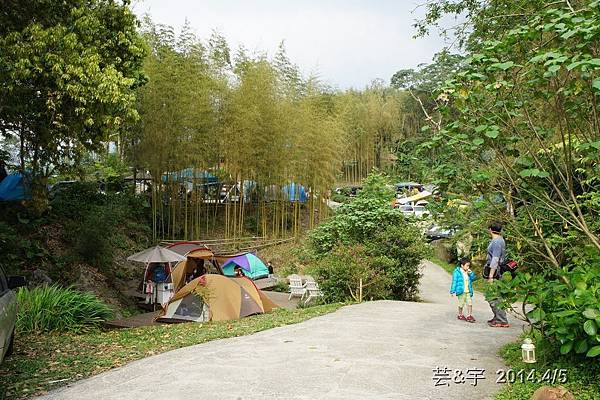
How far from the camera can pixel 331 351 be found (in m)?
5.46

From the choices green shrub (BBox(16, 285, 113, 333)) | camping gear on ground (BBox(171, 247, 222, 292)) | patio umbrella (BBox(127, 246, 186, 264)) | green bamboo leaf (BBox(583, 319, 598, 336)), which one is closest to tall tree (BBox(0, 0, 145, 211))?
green shrub (BBox(16, 285, 113, 333))

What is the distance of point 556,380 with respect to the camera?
3.77 meters

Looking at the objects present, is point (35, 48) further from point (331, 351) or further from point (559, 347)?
point (559, 347)

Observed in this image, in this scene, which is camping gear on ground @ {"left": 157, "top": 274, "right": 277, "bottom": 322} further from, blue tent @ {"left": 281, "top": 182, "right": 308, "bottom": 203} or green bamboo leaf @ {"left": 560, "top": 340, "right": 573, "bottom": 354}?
blue tent @ {"left": 281, "top": 182, "right": 308, "bottom": 203}

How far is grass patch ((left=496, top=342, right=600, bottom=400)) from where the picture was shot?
3.55 metres

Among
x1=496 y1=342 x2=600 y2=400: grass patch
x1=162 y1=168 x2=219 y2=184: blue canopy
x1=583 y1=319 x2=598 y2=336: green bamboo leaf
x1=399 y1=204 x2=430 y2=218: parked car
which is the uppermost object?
x1=162 y1=168 x2=219 y2=184: blue canopy

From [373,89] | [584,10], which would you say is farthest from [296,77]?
[373,89]

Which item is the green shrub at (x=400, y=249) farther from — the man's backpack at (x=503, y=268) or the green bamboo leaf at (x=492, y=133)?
the green bamboo leaf at (x=492, y=133)

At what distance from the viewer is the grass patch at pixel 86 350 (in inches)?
187

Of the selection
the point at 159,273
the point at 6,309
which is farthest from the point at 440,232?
the point at 159,273

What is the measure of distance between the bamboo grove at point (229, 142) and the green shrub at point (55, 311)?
655 centimetres

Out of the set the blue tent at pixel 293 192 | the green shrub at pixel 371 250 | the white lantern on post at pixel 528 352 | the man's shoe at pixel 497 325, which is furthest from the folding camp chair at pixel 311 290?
the white lantern on post at pixel 528 352

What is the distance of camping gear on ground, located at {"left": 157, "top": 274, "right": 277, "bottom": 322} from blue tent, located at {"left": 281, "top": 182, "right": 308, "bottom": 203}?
737 cm

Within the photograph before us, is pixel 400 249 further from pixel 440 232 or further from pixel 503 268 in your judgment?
pixel 503 268
